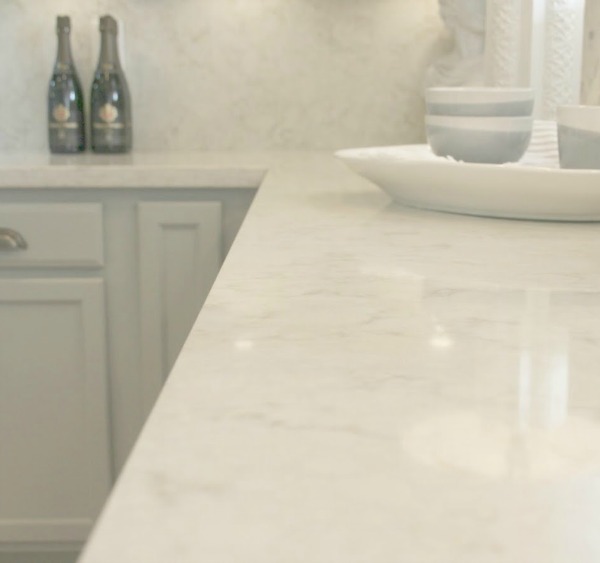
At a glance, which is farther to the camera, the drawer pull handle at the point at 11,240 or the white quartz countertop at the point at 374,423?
the drawer pull handle at the point at 11,240

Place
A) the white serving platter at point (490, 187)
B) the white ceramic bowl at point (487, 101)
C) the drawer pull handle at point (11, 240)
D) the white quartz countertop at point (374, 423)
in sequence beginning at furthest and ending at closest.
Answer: the drawer pull handle at point (11, 240), the white ceramic bowl at point (487, 101), the white serving platter at point (490, 187), the white quartz countertop at point (374, 423)

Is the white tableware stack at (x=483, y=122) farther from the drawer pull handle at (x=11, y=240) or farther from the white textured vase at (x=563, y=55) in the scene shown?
the drawer pull handle at (x=11, y=240)

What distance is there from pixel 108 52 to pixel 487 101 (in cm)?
106

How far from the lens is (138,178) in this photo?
1.64 metres

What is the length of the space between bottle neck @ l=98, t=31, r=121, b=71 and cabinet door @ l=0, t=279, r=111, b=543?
52 cm

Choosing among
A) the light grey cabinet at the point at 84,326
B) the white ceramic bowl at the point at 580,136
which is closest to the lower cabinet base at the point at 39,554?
the light grey cabinet at the point at 84,326

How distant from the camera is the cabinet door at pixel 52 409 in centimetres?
167

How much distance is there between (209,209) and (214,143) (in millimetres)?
532

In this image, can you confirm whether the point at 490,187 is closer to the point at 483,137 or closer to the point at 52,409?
the point at 483,137

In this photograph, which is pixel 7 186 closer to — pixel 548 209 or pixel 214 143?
pixel 214 143

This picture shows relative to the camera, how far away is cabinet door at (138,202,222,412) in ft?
5.50

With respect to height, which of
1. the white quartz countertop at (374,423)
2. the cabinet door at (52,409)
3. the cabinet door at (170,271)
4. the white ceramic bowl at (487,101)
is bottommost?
the cabinet door at (52,409)

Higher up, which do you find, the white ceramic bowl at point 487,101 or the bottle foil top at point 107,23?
the bottle foil top at point 107,23

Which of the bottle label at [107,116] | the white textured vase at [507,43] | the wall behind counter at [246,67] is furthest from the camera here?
the wall behind counter at [246,67]
